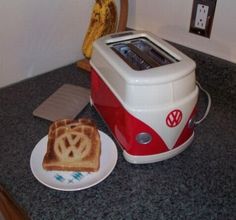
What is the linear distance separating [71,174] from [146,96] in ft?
0.78

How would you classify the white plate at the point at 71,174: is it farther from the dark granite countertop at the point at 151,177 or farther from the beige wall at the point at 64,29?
the beige wall at the point at 64,29

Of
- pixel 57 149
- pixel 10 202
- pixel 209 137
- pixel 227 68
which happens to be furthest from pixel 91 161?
pixel 227 68

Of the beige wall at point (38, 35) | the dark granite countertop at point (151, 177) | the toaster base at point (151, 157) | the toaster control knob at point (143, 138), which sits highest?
the beige wall at point (38, 35)

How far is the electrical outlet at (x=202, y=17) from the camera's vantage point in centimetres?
84

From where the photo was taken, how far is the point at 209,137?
778 mm

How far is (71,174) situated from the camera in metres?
0.66

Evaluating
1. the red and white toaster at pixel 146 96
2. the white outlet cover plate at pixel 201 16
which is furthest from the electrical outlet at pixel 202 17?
the red and white toaster at pixel 146 96

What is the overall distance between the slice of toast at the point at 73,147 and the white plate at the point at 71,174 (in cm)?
1

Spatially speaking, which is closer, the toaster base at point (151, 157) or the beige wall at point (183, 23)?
the toaster base at point (151, 157)

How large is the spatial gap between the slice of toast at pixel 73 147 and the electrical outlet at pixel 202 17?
0.44m

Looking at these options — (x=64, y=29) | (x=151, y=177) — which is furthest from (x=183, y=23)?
(x=151, y=177)

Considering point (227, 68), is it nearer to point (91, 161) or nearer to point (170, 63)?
point (170, 63)

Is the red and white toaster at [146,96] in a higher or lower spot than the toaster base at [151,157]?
higher

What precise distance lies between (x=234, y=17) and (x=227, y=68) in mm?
136
